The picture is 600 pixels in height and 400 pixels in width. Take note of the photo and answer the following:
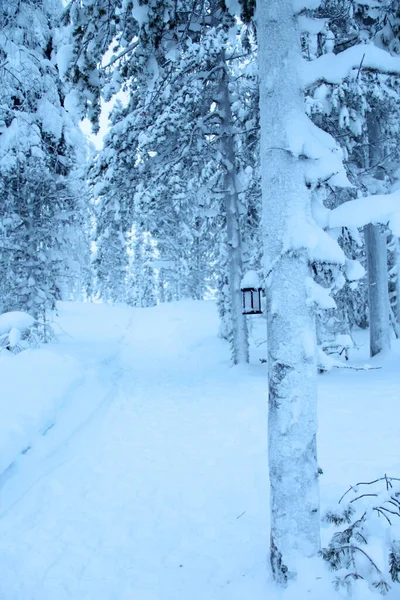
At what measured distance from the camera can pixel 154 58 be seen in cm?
429

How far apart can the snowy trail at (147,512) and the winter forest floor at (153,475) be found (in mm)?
18

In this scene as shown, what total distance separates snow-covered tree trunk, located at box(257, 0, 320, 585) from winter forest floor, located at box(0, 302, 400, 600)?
1.24 feet

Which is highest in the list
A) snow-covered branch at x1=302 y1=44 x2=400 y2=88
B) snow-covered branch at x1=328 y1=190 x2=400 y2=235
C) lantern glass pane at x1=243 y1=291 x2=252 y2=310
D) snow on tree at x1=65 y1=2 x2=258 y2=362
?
snow on tree at x1=65 y1=2 x2=258 y2=362

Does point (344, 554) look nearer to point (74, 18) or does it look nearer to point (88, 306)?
point (74, 18)

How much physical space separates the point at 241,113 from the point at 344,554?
10.4 metres

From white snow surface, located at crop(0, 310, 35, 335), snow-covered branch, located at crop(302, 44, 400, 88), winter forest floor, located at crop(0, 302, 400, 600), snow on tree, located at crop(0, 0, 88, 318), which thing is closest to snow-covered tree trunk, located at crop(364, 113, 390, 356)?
winter forest floor, located at crop(0, 302, 400, 600)

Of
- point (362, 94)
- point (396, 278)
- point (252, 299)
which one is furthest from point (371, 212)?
point (396, 278)

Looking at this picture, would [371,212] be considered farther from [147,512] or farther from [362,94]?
[362,94]

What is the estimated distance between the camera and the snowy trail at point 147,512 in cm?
347

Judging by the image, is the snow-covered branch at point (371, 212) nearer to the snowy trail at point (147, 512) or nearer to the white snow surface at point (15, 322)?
the snowy trail at point (147, 512)

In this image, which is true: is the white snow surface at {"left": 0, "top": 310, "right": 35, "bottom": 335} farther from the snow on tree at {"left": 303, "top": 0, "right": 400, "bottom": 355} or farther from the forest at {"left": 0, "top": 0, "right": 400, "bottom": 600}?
the snow on tree at {"left": 303, "top": 0, "right": 400, "bottom": 355}

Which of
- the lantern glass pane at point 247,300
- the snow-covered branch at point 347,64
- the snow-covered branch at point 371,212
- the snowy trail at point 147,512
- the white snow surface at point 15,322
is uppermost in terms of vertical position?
the snow-covered branch at point 347,64

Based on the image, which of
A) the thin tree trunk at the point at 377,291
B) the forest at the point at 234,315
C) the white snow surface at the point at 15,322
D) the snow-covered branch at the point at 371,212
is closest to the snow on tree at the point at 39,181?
the forest at the point at 234,315

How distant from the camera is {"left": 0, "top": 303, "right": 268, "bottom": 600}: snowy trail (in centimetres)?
347
